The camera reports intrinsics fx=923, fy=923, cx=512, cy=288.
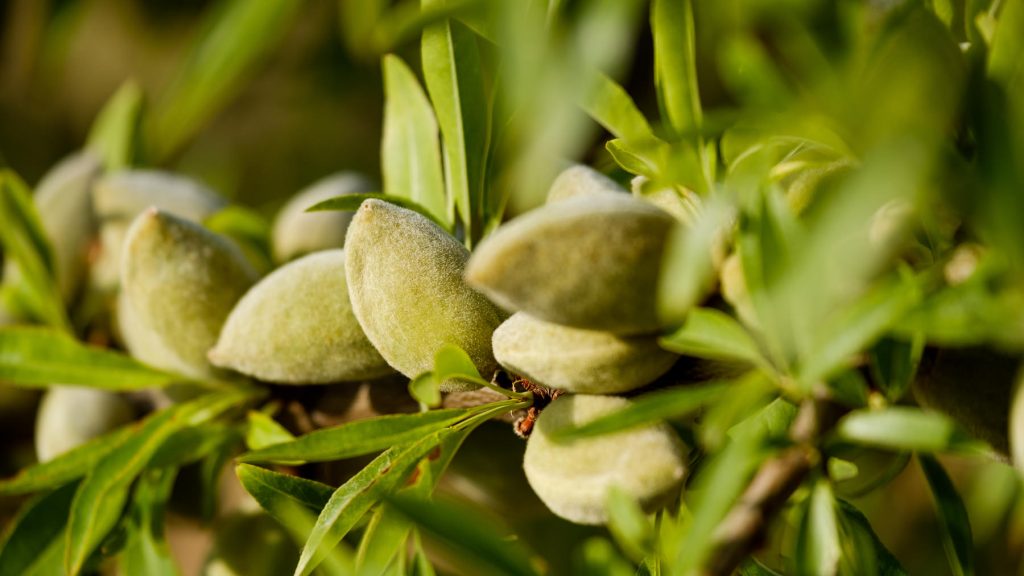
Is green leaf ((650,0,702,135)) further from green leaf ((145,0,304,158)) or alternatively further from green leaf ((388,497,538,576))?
green leaf ((145,0,304,158))

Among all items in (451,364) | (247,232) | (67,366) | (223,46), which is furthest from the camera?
(223,46)

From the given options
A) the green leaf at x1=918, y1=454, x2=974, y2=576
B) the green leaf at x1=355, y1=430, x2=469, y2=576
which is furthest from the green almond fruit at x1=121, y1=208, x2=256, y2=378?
the green leaf at x1=918, y1=454, x2=974, y2=576

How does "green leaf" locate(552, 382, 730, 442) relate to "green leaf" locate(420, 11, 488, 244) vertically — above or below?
below

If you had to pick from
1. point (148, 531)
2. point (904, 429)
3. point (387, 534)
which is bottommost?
point (148, 531)

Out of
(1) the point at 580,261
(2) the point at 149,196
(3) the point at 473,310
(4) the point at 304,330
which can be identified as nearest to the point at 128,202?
(2) the point at 149,196

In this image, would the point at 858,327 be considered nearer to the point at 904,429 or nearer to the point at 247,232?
the point at 904,429

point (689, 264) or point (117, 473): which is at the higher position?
point (689, 264)

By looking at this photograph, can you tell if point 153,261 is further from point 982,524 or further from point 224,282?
point 982,524
